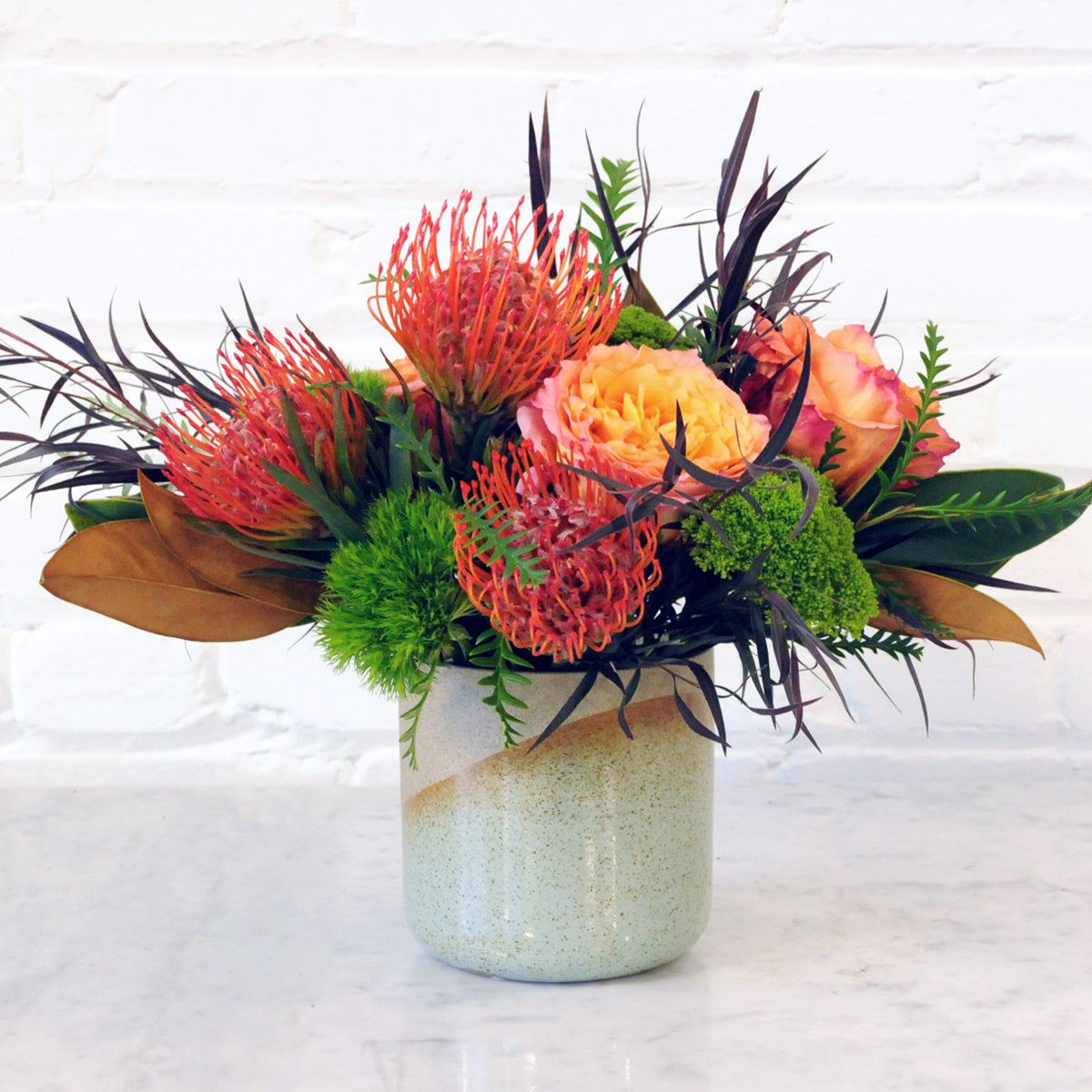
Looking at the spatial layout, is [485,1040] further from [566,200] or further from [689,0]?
[689,0]

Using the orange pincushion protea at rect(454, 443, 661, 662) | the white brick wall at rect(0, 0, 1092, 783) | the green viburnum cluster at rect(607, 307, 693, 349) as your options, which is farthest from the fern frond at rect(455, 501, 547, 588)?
the white brick wall at rect(0, 0, 1092, 783)

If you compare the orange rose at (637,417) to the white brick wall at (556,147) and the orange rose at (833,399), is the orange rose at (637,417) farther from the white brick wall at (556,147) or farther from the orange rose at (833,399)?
the white brick wall at (556,147)

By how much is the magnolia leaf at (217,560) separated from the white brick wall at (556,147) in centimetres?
38

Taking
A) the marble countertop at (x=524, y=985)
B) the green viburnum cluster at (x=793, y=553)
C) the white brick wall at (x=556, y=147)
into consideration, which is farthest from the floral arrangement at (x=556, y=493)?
the white brick wall at (x=556, y=147)

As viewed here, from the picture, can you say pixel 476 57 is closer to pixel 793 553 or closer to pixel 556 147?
pixel 556 147

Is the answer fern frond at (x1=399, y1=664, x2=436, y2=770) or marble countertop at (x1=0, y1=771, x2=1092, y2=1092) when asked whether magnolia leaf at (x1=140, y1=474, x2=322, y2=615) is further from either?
marble countertop at (x1=0, y1=771, x2=1092, y2=1092)

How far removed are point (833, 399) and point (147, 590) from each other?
273mm

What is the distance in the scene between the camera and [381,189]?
2.79ft

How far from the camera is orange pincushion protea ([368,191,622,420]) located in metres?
0.41

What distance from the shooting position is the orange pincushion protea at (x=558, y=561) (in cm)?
40

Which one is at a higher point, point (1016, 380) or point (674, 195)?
point (674, 195)

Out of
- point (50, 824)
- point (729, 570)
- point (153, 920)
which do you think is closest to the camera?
point (729, 570)

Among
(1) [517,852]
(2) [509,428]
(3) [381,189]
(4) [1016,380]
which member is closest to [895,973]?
(1) [517,852]

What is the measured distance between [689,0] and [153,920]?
661 millimetres
